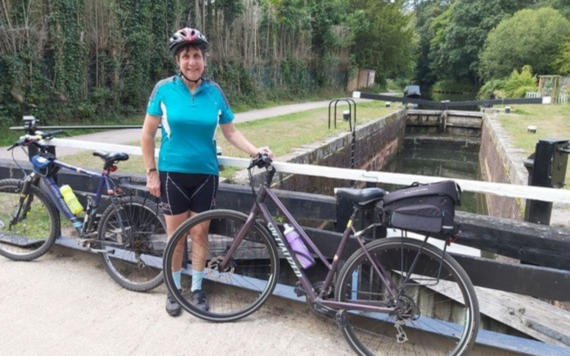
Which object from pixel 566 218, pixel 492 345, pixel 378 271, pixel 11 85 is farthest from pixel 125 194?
pixel 11 85

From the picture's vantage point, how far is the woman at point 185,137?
109 inches

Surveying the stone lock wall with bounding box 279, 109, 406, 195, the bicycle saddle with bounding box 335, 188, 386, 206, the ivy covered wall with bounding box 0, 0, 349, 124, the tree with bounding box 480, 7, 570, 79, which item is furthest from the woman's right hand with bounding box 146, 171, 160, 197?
the tree with bounding box 480, 7, 570, 79

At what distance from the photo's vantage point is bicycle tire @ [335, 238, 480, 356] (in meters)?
2.44

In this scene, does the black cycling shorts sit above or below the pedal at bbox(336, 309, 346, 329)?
above

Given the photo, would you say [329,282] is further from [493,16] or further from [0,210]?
[493,16]

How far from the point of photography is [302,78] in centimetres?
2638

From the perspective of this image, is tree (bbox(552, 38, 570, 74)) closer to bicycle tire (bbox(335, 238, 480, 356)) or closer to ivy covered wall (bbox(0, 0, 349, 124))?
ivy covered wall (bbox(0, 0, 349, 124))

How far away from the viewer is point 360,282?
2.77 m

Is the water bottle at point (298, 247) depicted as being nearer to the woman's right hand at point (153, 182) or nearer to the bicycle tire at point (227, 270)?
the bicycle tire at point (227, 270)

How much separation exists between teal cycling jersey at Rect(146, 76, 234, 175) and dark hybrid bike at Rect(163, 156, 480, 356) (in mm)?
331

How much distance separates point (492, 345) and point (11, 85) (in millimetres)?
10575

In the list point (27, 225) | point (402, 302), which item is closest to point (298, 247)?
point (402, 302)

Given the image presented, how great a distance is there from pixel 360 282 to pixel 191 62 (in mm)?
1654

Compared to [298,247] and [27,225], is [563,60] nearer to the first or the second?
[298,247]
